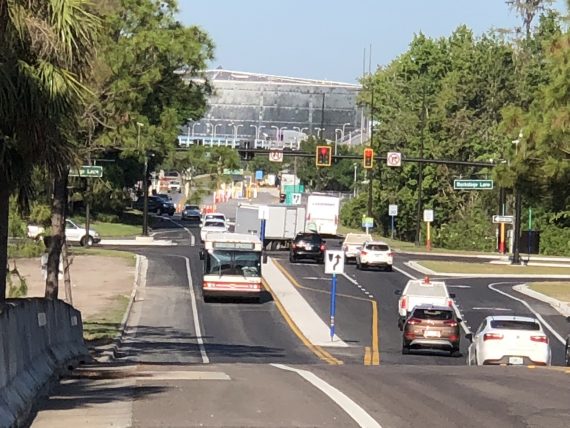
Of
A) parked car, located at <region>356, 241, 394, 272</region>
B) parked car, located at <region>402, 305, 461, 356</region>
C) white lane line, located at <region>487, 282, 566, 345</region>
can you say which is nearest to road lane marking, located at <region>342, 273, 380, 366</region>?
parked car, located at <region>402, 305, 461, 356</region>

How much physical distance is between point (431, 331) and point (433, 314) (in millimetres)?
591

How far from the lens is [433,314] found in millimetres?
32719

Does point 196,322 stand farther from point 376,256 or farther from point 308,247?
point 308,247

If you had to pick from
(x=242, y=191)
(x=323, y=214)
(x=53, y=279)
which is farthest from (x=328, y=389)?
(x=242, y=191)

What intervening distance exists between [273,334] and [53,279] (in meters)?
10.3

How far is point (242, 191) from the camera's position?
15788cm

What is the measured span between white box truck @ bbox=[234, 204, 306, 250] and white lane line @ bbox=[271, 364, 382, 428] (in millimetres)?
49085

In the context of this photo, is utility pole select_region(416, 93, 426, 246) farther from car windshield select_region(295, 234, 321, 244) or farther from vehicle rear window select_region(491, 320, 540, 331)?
vehicle rear window select_region(491, 320, 540, 331)

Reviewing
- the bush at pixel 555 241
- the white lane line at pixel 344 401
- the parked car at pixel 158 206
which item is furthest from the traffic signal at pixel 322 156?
the parked car at pixel 158 206

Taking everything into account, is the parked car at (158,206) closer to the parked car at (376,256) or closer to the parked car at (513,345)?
the parked car at (376,256)

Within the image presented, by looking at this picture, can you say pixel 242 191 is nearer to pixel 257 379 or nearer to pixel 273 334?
pixel 273 334

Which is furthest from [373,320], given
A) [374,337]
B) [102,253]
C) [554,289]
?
[102,253]

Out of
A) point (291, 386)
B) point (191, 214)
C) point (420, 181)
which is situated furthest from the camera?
point (191, 214)

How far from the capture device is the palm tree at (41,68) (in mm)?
13844
